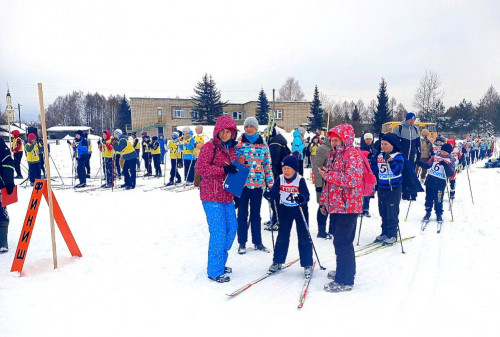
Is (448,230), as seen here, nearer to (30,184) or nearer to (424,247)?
(424,247)

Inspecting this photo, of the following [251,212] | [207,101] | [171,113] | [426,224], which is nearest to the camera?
[251,212]

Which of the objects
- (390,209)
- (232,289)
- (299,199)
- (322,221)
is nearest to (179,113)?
(322,221)

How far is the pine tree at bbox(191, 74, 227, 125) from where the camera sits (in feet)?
144

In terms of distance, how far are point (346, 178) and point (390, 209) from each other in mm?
2169

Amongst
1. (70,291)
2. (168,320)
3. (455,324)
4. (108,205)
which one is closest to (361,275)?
(455,324)

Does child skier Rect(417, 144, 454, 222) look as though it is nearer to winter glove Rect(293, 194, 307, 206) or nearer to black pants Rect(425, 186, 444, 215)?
black pants Rect(425, 186, 444, 215)

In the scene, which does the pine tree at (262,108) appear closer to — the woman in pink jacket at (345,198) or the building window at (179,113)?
the building window at (179,113)

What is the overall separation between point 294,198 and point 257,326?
5.17 feet

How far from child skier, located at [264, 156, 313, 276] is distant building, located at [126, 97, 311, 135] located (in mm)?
42498

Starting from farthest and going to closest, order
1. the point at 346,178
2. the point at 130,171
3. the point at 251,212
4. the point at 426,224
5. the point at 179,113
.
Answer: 1. the point at 179,113
2. the point at 130,171
3. the point at 426,224
4. the point at 251,212
5. the point at 346,178

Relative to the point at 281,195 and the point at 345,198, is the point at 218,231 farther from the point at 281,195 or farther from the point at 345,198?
the point at 345,198

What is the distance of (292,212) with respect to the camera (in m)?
4.20

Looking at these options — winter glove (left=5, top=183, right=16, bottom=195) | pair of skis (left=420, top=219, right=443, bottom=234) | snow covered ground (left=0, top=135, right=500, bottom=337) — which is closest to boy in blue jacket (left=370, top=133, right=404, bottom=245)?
snow covered ground (left=0, top=135, right=500, bottom=337)

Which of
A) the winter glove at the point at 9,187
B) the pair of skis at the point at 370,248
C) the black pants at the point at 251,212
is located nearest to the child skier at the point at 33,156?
the winter glove at the point at 9,187
